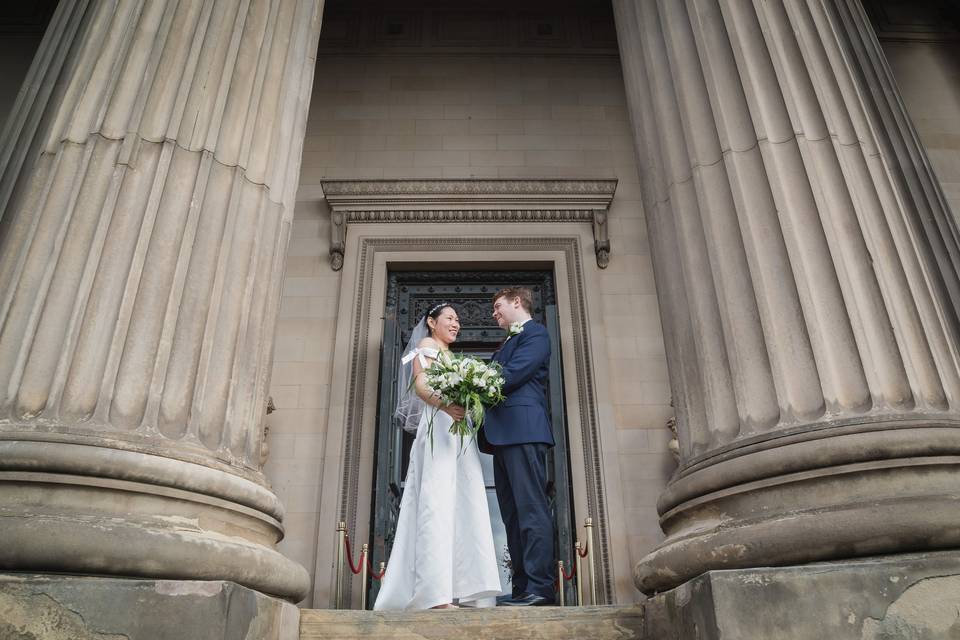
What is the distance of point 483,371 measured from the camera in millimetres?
4965

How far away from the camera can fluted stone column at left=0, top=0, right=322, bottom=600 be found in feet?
8.75

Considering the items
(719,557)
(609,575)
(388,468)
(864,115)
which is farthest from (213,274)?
(609,575)

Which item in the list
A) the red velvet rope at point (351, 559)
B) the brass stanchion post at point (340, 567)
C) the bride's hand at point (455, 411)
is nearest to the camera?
the bride's hand at point (455, 411)

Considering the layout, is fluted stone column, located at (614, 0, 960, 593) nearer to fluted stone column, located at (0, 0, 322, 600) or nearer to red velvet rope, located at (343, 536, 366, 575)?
fluted stone column, located at (0, 0, 322, 600)

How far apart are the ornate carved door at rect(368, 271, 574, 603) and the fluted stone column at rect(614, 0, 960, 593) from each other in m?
3.65

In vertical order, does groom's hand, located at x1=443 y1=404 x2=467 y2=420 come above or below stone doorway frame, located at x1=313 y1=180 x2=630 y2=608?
below

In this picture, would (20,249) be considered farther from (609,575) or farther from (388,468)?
(609,575)

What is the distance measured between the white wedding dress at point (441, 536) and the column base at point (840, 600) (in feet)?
7.89

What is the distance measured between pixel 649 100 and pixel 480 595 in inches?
132

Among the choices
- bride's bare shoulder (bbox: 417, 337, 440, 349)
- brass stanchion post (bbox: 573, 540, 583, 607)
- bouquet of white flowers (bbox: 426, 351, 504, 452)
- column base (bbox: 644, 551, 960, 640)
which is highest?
bride's bare shoulder (bbox: 417, 337, 440, 349)

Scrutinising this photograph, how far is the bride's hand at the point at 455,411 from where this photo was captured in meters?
5.04

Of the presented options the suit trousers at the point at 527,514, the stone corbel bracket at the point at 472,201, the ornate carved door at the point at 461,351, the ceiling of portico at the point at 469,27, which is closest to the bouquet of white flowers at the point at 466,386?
the suit trousers at the point at 527,514

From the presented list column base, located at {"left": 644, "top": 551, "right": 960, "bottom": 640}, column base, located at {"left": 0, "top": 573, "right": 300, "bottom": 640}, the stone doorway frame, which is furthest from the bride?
column base, located at {"left": 644, "top": 551, "right": 960, "bottom": 640}

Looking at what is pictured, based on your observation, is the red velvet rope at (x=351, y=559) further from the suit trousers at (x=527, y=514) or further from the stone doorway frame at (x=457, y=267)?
the suit trousers at (x=527, y=514)
